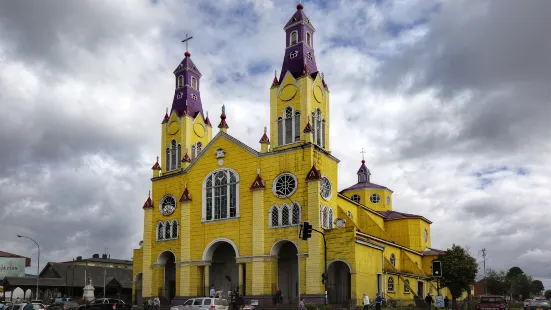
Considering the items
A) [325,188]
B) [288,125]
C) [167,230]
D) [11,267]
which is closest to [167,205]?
[167,230]

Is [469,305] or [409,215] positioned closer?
[469,305]

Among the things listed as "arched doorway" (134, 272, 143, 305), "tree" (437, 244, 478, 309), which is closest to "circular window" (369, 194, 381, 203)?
"tree" (437, 244, 478, 309)

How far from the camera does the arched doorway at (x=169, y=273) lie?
185 ft

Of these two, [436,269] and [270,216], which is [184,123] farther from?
[436,269]

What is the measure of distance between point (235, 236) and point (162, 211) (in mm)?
10264

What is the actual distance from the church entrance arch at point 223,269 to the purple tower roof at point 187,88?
15132mm

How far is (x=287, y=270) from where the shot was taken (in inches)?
1992

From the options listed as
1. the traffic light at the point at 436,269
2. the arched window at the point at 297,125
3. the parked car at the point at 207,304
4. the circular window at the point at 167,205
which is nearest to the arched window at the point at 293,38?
the arched window at the point at 297,125

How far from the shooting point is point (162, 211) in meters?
57.2

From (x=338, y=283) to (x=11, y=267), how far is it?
72104 mm

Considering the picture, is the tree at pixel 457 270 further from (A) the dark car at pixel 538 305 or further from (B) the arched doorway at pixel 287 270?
(B) the arched doorway at pixel 287 270

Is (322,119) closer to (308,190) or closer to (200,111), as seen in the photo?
(308,190)

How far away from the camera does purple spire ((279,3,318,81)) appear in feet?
171

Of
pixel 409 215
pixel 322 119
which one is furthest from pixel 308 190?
pixel 409 215
